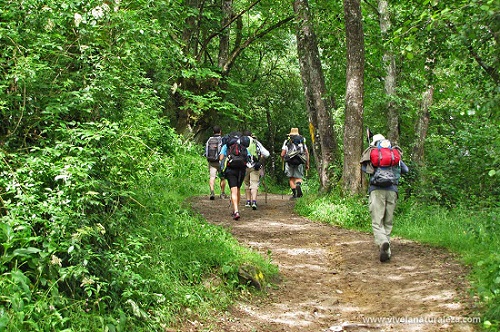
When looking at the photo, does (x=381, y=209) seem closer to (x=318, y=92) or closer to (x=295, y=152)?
(x=318, y=92)

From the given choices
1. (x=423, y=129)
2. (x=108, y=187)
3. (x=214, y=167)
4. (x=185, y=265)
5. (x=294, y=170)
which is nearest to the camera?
(x=108, y=187)

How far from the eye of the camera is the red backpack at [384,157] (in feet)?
26.3

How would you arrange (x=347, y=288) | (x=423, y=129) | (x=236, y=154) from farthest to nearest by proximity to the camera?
(x=423, y=129) < (x=236, y=154) < (x=347, y=288)

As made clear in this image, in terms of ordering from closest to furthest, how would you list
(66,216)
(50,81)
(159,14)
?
(66,216), (50,81), (159,14)

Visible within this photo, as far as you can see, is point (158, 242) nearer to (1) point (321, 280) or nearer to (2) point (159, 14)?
(1) point (321, 280)

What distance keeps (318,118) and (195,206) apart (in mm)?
4163

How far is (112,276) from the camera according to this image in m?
4.66


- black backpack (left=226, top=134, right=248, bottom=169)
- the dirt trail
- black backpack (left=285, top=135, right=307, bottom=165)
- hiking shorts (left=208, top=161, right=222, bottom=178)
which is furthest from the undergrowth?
black backpack (left=285, top=135, right=307, bottom=165)

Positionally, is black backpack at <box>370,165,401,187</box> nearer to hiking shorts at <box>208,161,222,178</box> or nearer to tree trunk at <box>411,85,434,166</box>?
hiking shorts at <box>208,161,222,178</box>

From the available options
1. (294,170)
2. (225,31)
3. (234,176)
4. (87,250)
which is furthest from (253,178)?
(225,31)

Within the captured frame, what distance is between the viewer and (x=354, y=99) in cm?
1198

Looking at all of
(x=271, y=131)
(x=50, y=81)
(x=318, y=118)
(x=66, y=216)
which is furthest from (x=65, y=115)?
(x=271, y=131)

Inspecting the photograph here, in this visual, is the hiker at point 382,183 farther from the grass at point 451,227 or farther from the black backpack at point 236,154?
the black backpack at point 236,154

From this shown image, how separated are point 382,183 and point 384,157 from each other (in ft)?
1.41
